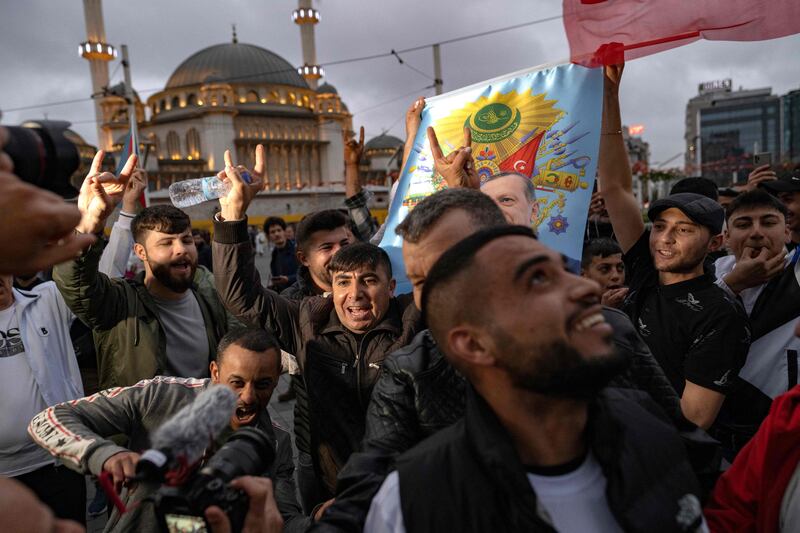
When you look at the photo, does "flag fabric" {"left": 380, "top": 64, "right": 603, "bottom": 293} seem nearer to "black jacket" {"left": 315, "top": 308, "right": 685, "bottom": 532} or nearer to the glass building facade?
"black jacket" {"left": 315, "top": 308, "right": 685, "bottom": 532}

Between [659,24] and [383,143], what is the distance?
198 ft

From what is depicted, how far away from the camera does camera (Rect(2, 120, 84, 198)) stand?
Result: 119 cm

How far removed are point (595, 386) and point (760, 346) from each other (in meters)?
1.88

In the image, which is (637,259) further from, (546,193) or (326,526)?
(326,526)

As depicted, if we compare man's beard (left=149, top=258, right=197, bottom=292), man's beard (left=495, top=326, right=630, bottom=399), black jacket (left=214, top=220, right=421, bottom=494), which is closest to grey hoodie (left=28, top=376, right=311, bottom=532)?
black jacket (left=214, top=220, right=421, bottom=494)

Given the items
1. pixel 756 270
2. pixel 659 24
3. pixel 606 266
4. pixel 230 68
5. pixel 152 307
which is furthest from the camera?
pixel 230 68

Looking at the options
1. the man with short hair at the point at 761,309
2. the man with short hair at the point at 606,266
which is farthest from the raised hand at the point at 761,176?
the man with short hair at the point at 761,309

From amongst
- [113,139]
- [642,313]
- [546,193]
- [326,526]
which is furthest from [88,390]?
[113,139]

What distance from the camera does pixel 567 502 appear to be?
1.30 meters

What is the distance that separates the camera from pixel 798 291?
8.73 ft

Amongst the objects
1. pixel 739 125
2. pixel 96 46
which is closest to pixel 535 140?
pixel 96 46

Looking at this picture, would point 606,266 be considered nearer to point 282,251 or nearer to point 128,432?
point 128,432

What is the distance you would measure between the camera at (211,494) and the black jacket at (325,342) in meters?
1.11

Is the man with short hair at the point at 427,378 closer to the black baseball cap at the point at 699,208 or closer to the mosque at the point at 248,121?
the black baseball cap at the point at 699,208
